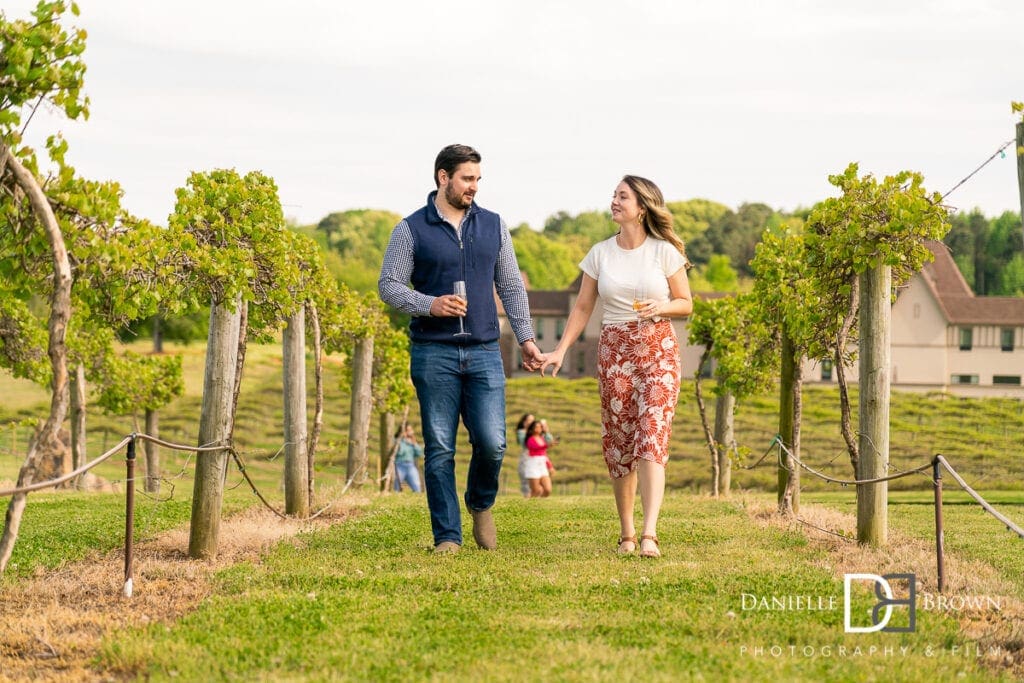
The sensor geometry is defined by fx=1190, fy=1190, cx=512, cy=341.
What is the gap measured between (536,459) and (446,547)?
11.3 metres

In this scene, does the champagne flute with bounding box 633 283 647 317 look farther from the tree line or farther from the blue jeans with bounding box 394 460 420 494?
the tree line

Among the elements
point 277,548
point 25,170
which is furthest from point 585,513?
point 25,170

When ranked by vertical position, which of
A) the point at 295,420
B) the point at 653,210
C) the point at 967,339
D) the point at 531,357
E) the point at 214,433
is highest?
the point at 967,339

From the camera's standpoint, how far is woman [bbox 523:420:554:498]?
18.5 meters

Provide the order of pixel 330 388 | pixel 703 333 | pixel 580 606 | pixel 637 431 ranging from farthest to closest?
1. pixel 330 388
2. pixel 703 333
3. pixel 637 431
4. pixel 580 606

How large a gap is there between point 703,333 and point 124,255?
49.2 ft

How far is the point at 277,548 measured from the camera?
789cm

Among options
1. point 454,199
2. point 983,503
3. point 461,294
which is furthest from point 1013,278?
point 983,503

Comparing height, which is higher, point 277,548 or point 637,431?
point 637,431

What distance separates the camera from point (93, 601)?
20.0 feet

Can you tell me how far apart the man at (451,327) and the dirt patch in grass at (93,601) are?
1.34 m

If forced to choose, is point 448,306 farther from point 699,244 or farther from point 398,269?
point 699,244

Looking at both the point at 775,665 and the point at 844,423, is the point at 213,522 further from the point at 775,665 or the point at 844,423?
the point at 844,423

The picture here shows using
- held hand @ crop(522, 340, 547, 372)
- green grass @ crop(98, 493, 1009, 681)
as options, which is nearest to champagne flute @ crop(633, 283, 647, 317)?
held hand @ crop(522, 340, 547, 372)
